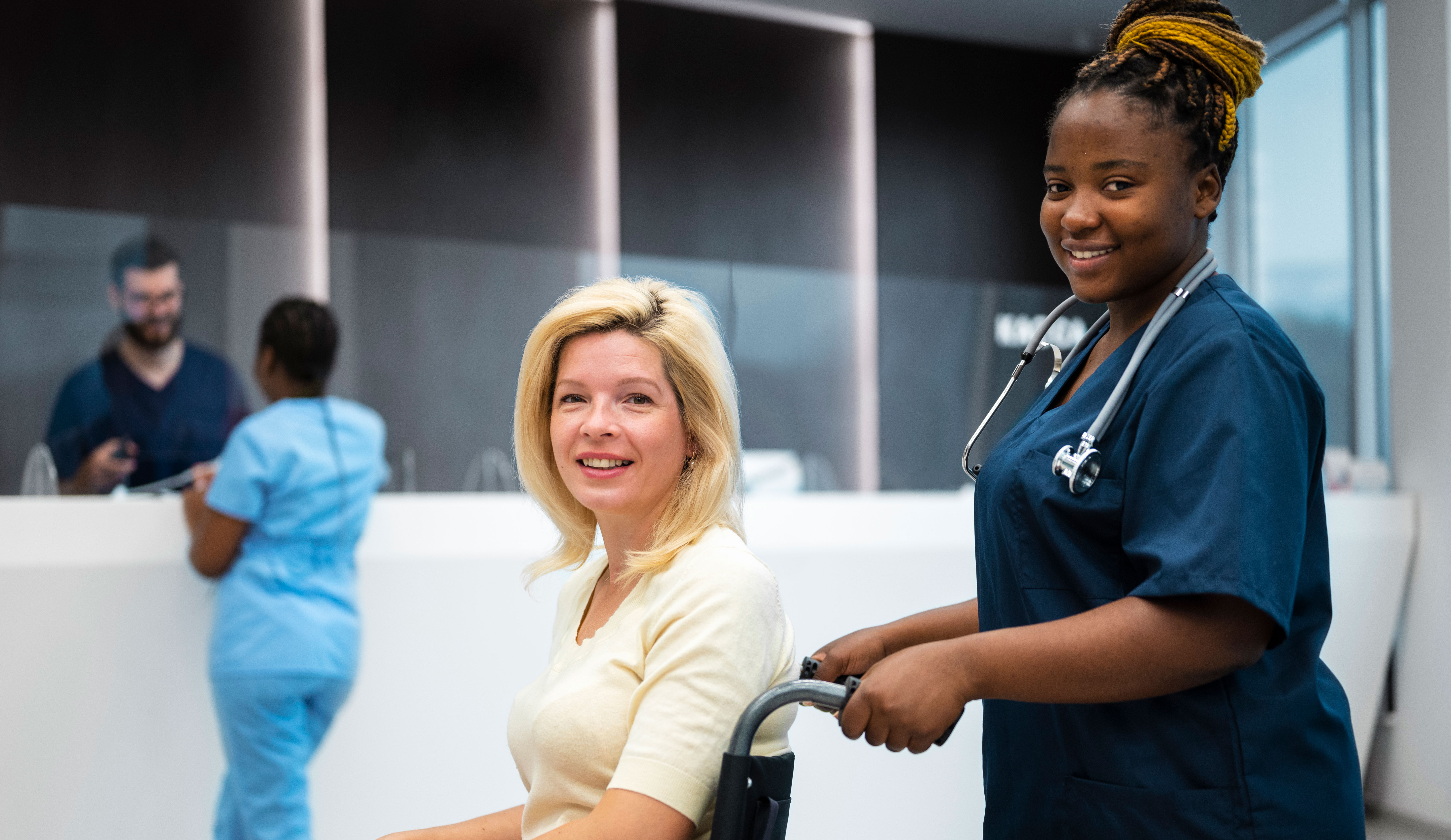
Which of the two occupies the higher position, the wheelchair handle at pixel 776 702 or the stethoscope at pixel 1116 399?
the stethoscope at pixel 1116 399

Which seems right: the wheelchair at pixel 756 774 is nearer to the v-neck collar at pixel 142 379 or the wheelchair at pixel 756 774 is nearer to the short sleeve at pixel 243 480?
the short sleeve at pixel 243 480

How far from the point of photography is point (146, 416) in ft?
11.0

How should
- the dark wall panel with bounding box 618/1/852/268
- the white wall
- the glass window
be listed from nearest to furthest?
the white wall, the glass window, the dark wall panel with bounding box 618/1/852/268

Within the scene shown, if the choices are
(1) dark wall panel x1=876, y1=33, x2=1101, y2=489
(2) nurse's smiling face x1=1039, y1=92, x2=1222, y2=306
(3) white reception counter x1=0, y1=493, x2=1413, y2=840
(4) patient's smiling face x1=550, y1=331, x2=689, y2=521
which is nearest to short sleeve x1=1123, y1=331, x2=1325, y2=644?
(2) nurse's smiling face x1=1039, y1=92, x2=1222, y2=306

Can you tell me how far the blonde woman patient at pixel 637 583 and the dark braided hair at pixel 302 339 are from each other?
4.35ft

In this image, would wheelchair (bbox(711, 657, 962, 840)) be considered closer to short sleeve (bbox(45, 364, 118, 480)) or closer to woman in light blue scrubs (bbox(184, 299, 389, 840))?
woman in light blue scrubs (bbox(184, 299, 389, 840))

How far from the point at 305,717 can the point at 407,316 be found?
177 centimetres

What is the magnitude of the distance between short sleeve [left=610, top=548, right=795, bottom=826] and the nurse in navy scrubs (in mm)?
171

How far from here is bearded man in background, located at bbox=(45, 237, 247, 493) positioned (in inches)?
131

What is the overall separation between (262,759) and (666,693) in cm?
160

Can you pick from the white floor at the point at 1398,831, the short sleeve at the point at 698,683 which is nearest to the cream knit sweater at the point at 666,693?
the short sleeve at the point at 698,683

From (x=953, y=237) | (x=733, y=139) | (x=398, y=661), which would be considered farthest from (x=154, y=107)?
(x=953, y=237)

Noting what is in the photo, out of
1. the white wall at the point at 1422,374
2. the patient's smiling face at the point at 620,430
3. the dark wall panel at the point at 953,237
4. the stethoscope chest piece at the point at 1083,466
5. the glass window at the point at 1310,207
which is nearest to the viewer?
the stethoscope chest piece at the point at 1083,466

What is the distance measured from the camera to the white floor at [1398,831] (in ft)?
9.80
